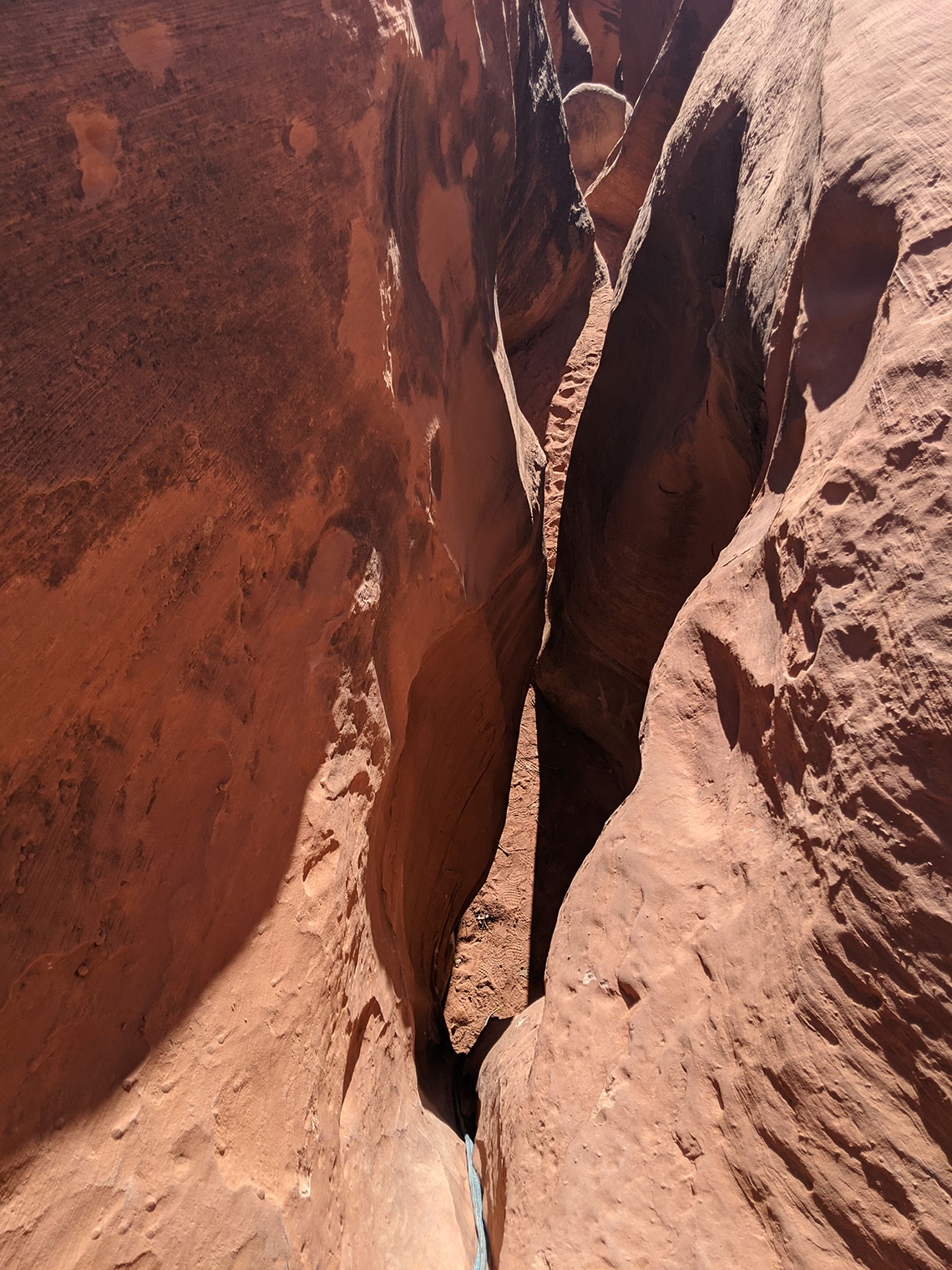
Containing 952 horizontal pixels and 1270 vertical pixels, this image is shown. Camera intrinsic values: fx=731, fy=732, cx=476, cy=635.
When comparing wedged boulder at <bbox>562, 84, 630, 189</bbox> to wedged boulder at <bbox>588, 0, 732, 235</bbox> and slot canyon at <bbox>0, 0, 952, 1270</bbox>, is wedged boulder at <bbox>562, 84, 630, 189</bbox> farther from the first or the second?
slot canyon at <bbox>0, 0, 952, 1270</bbox>

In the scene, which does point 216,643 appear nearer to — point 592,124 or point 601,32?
point 592,124

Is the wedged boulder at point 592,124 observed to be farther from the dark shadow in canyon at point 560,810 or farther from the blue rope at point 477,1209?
the blue rope at point 477,1209

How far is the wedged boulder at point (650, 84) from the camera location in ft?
19.8

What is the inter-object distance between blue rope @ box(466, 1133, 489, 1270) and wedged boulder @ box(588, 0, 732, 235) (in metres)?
6.63

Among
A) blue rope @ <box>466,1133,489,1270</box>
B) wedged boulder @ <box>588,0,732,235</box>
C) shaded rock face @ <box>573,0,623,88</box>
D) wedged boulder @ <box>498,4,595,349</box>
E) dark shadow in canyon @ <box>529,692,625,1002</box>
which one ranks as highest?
shaded rock face @ <box>573,0,623,88</box>

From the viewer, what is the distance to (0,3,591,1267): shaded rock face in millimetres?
1379

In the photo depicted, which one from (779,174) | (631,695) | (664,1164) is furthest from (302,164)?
(631,695)

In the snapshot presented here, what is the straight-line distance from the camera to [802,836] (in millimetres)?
1480

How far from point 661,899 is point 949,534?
3.35 feet

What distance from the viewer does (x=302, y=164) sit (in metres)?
2.18

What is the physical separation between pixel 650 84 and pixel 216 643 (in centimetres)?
719

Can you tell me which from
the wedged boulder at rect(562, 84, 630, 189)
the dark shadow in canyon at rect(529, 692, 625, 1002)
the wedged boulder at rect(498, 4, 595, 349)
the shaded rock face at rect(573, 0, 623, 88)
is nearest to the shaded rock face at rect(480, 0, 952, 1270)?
the dark shadow in canyon at rect(529, 692, 625, 1002)

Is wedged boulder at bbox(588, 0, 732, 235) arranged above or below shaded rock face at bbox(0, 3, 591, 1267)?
above

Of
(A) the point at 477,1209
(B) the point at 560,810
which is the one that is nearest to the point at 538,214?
(B) the point at 560,810
